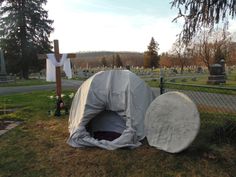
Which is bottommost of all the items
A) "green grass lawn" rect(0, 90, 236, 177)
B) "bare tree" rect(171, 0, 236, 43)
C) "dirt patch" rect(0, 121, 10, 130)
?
"dirt patch" rect(0, 121, 10, 130)

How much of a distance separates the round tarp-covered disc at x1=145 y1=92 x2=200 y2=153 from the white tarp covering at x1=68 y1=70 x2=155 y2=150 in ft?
1.08

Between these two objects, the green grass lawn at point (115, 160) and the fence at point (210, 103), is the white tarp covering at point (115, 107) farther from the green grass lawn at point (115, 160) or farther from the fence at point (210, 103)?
the fence at point (210, 103)

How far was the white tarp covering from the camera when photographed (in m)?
5.40

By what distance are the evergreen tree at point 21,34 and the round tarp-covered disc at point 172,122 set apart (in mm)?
31797

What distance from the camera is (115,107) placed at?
5.75m

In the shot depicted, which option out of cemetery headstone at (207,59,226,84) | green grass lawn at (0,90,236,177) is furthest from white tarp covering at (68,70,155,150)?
cemetery headstone at (207,59,226,84)

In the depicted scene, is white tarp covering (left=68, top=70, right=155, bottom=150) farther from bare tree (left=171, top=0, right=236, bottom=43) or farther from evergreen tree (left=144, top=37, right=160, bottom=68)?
evergreen tree (left=144, top=37, right=160, bottom=68)

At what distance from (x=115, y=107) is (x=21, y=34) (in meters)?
32.4

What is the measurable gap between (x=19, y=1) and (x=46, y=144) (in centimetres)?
3353

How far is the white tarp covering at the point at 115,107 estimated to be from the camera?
5402 mm

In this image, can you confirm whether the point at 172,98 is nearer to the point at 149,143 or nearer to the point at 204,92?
the point at 149,143

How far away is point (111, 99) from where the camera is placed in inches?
228

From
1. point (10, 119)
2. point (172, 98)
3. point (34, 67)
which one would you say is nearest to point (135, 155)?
point (172, 98)

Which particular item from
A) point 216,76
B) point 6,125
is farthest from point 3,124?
point 216,76
